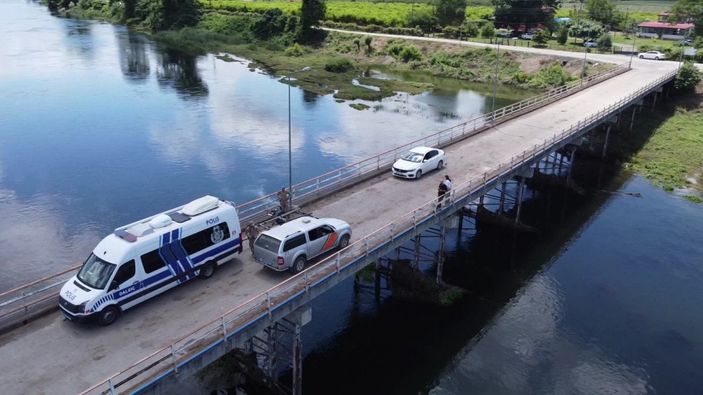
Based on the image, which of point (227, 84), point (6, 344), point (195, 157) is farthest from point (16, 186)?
point (227, 84)

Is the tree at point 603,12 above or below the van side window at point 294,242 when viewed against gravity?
above

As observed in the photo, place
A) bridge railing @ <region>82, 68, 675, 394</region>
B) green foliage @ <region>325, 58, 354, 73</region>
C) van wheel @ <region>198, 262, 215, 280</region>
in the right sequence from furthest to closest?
green foliage @ <region>325, 58, 354, 73</region> < van wheel @ <region>198, 262, 215, 280</region> < bridge railing @ <region>82, 68, 675, 394</region>

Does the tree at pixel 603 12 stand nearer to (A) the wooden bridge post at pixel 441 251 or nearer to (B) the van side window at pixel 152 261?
(A) the wooden bridge post at pixel 441 251

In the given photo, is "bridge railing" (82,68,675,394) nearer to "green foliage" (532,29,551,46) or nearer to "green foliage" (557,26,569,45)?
"green foliage" (532,29,551,46)

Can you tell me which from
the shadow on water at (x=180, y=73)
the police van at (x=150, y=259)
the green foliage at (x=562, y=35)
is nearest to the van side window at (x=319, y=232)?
the police van at (x=150, y=259)

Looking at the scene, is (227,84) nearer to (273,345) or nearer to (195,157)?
(195,157)

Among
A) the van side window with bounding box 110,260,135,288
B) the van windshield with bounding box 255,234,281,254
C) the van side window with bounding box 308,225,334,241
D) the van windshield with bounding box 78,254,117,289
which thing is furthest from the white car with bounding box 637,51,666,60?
the van windshield with bounding box 78,254,117,289
